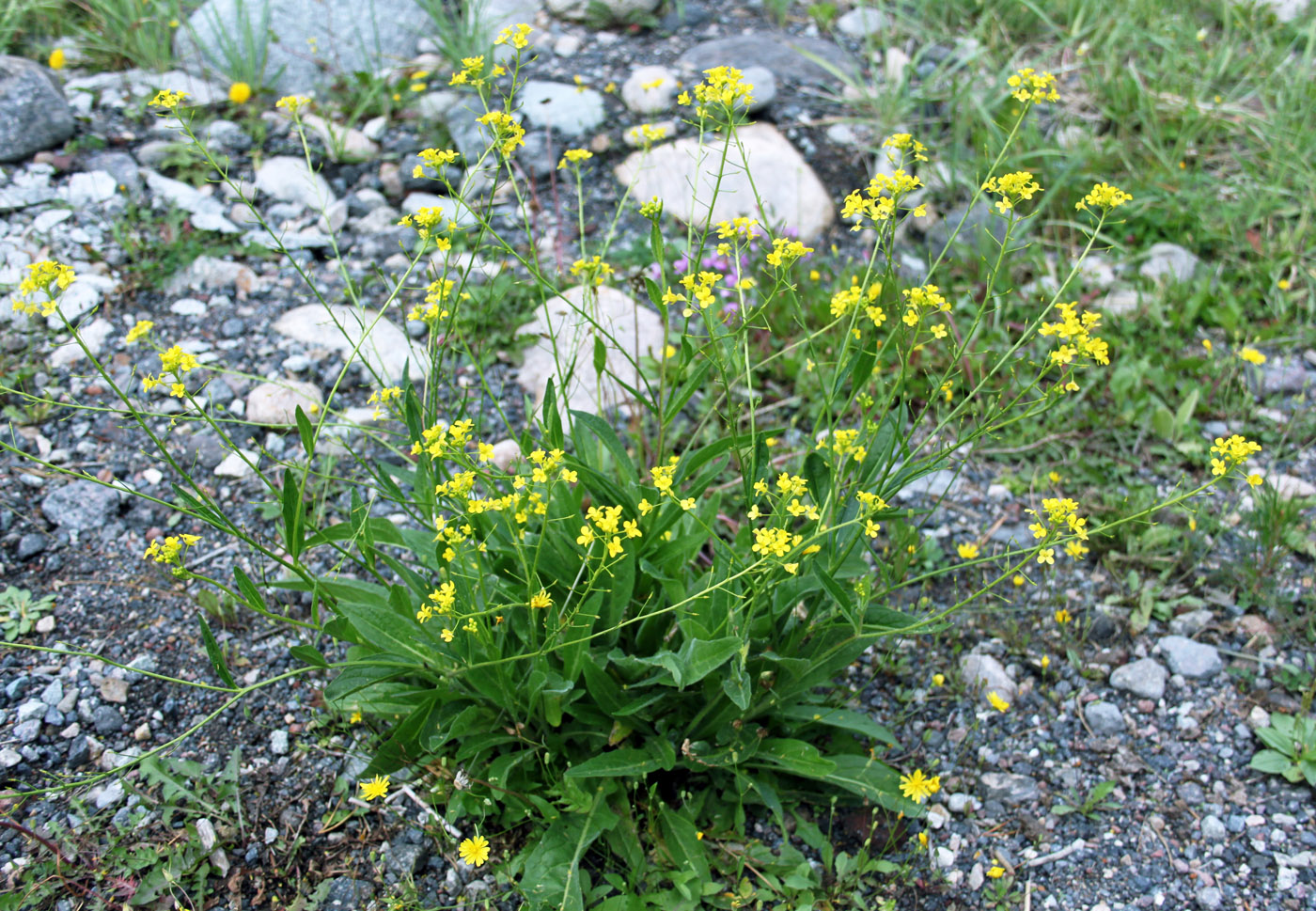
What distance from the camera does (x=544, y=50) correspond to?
5.07 meters

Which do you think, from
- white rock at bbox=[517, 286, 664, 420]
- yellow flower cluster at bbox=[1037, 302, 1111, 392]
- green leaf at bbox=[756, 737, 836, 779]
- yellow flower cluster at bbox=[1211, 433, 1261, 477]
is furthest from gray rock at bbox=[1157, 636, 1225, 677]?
white rock at bbox=[517, 286, 664, 420]

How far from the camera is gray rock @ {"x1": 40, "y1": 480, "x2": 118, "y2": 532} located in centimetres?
278

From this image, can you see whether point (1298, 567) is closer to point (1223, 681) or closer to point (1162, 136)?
point (1223, 681)

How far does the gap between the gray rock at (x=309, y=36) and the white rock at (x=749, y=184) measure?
1465mm

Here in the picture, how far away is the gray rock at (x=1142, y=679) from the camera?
2.65 metres

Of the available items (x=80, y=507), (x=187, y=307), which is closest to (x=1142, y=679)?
(x=80, y=507)

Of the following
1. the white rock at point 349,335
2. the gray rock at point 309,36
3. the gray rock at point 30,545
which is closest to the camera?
the gray rock at point 30,545

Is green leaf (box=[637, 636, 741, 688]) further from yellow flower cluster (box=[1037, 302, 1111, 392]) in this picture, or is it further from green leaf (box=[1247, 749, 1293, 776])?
green leaf (box=[1247, 749, 1293, 776])

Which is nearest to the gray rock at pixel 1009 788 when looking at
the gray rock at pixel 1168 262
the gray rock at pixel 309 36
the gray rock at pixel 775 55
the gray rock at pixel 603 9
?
the gray rock at pixel 1168 262

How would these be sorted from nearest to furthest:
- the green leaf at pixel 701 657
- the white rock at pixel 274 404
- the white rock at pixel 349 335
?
the green leaf at pixel 701 657, the white rock at pixel 274 404, the white rock at pixel 349 335

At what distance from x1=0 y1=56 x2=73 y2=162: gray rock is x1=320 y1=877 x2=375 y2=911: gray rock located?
10.8 ft

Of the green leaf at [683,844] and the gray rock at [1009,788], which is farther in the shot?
the gray rock at [1009,788]

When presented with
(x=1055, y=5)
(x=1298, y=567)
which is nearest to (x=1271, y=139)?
(x=1055, y=5)

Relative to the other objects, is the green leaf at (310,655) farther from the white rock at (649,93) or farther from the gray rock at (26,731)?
the white rock at (649,93)
